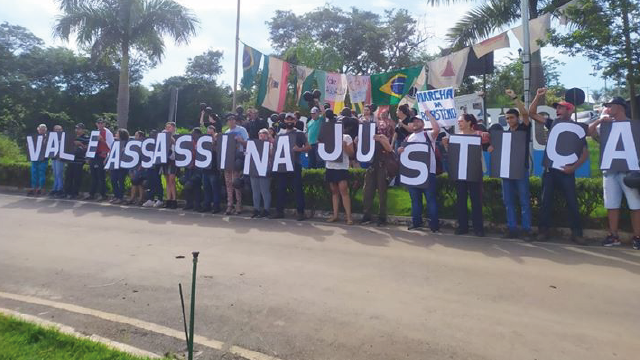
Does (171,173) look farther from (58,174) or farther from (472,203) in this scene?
(472,203)

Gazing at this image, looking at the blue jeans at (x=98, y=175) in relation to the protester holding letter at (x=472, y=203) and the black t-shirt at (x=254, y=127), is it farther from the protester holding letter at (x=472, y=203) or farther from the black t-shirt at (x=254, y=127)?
the protester holding letter at (x=472, y=203)

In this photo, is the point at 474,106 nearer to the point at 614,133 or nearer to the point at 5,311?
the point at 614,133

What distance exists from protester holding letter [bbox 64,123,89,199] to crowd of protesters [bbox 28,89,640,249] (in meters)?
0.02

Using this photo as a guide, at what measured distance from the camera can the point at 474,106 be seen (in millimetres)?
17312

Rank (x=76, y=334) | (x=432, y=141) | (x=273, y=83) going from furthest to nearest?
(x=273, y=83) → (x=432, y=141) → (x=76, y=334)

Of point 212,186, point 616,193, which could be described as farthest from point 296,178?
point 616,193

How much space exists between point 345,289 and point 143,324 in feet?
6.69

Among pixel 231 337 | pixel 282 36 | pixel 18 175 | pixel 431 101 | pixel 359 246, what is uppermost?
pixel 282 36

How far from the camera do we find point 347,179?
361 inches

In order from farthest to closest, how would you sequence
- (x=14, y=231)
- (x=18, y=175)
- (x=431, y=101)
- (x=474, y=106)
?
(x=474, y=106)
(x=18, y=175)
(x=431, y=101)
(x=14, y=231)

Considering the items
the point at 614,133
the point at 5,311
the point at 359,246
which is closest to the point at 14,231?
the point at 5,311

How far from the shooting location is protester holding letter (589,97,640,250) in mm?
6785

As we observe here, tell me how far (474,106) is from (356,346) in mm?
14875

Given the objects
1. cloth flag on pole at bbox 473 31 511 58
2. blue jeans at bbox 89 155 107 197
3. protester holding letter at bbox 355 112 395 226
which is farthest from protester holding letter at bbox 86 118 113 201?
cloth flag on pole at bbox 473 31 511 58
